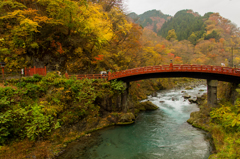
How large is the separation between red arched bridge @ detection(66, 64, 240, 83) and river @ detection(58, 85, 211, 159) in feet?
22.5

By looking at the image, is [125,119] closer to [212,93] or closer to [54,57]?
[212,93]

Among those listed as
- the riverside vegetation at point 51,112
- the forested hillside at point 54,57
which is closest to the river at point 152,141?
the riverside vegetation at point 51,112

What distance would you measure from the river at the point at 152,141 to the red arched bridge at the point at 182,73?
6.85m

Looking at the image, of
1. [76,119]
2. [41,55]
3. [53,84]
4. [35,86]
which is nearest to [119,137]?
[76,119]

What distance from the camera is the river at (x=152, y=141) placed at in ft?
42.4

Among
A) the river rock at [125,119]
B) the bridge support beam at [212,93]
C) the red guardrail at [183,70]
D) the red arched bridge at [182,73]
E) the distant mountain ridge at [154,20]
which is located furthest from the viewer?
the distant mountain ridge at [154,20]

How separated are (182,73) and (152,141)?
36.3ft

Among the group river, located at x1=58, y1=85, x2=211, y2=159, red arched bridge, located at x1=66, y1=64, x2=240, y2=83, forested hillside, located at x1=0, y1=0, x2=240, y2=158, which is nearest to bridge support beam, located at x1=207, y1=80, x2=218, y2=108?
red arched bridge, located at x1=66, y1=64, x2=240, y2=83

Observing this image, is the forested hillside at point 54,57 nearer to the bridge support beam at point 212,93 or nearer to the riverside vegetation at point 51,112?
the riverside vegetation at point 51,112

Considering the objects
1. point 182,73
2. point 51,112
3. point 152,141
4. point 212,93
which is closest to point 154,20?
point 182,73

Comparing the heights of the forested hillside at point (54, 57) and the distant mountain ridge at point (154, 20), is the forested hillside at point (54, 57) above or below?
below

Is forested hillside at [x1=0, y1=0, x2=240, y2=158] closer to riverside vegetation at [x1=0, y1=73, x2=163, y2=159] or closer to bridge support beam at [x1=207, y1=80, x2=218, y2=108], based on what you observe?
riverside vegetation at [x1=0, y1=73, x2=163, y2=159]

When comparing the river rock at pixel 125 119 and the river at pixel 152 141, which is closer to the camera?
the river at pixel 152 141

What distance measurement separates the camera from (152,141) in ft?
50.8
